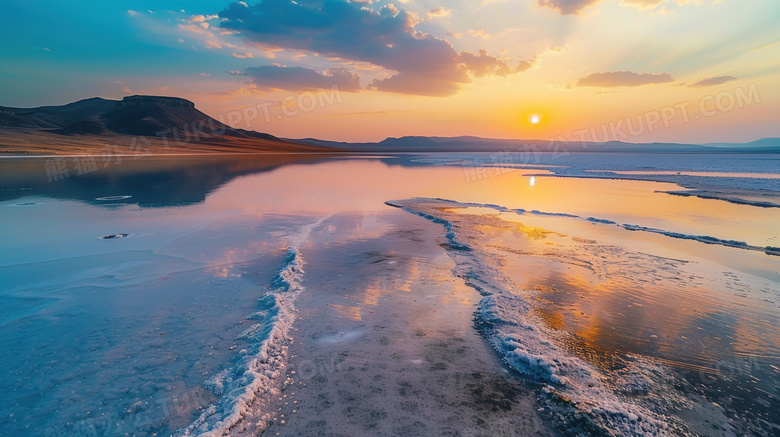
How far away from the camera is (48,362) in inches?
174

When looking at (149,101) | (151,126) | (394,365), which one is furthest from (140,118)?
(394,365)

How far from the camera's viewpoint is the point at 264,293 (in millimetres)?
6574

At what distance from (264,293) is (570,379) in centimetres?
508

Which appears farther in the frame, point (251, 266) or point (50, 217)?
point (50, 217)

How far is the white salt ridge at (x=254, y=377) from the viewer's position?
3471mm

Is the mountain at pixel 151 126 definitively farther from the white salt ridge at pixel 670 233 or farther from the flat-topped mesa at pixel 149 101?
the white salt ridge at pixel 670 233

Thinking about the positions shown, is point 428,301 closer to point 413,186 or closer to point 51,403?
point 51,403

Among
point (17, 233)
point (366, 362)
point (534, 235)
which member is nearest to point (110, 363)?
point (366, 362)

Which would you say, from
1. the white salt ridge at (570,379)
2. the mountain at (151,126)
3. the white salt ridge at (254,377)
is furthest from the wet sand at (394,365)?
the mountain at (151,126)

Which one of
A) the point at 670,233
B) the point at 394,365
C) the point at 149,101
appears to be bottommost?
the point at 394,365

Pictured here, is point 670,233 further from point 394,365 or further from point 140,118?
point 140,118

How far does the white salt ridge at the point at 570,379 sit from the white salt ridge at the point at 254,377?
2986mm

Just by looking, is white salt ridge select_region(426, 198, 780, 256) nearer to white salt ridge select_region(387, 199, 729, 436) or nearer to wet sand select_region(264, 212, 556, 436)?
wet sand select_region(264, 212, 556, 436)

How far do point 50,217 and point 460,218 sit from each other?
14.7 m
